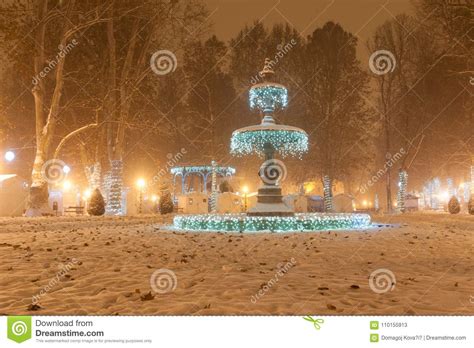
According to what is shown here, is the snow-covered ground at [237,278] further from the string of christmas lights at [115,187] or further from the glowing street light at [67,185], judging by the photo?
the glowing street light at [67,185]

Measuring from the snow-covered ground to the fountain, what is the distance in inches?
155

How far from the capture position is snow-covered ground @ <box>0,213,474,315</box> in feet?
14.3

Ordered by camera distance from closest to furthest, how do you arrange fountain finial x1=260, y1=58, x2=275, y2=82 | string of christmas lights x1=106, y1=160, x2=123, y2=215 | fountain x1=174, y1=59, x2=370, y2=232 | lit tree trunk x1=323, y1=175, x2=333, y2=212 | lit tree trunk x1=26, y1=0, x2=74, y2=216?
fountain x1=174, y1=59, x2=370, y2=232 < fountain finial x1=260, y1=58, x2=275, y2=82 < lit tree trunk x1=26, y1=0, x2=74, y2=216 < string of christmas lights x1=106, y1=160, x2=123, y2=215 < lit tree trunk x1=323, y1=175, x2=333, y2=212

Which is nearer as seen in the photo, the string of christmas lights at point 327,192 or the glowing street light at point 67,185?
the string of christmas lights at point 327,192

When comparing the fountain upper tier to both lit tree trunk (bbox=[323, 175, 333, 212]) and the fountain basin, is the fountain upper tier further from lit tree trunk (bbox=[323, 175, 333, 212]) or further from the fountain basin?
lit tree trunk (bbox=[323, 175, 333, 212])

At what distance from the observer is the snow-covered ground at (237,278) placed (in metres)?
4.37

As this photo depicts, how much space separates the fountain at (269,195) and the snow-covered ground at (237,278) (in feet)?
12.9

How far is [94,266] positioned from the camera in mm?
6719

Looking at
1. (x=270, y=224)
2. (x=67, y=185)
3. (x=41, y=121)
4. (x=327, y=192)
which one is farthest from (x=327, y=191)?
→ (x=67, y=185)

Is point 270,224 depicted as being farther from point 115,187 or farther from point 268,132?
point 115,187

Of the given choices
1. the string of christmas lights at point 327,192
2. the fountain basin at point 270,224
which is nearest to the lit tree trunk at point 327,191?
the string of christmas lights at point 327,192

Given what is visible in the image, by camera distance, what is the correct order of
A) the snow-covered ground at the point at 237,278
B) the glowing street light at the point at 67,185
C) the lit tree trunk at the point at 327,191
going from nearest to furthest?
the snow-covered ground at the point at 237,278
the lit tree trunk at the point at 327,191
the glowing street light at the point at 67,185

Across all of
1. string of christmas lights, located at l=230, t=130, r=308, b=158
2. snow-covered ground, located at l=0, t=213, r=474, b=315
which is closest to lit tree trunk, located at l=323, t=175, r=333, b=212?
string of christmas lights, located at l=230, t=130, r=308, b=158

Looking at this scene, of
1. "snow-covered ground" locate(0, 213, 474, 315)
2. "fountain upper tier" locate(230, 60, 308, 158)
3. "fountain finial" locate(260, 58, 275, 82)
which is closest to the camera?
"snow-covered ground" locate(0, 213, 474, 315)
